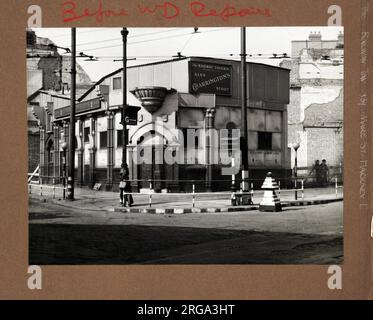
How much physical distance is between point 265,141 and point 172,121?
141 centimetres

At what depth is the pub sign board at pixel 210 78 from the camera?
22.1 feet

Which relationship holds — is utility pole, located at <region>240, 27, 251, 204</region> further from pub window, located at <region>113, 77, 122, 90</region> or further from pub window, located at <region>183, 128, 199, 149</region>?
pub window, located at <region>113, 77, 122, 90</region>

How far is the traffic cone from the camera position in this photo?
7.49 meters

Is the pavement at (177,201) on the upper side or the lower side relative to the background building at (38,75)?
lower

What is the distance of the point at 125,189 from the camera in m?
6.71

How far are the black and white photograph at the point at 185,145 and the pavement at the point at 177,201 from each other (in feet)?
0.09

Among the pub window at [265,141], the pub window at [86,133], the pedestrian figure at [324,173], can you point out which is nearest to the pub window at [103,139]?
the pub window at [86,133]

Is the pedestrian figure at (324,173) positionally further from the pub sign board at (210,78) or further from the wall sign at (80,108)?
the wall sign at (80,108)

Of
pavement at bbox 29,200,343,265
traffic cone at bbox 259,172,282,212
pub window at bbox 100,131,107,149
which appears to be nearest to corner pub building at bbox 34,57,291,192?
pub window at bbox 100,131,107,149

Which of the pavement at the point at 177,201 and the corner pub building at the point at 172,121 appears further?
the corner pub building at the point at 172,121

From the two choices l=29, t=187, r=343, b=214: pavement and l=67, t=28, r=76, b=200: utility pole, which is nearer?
l=29, t=187, r=343, b=214: pavement

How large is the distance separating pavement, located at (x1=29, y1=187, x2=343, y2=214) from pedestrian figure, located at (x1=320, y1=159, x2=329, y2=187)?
84 mm

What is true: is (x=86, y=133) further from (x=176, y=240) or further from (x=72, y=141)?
(x=176, y=240)

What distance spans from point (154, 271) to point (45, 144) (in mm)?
2104
